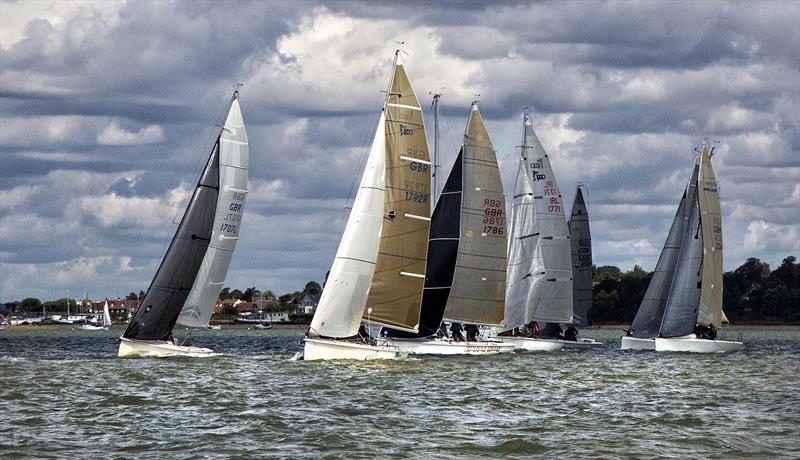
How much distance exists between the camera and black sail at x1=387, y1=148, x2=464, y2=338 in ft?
229

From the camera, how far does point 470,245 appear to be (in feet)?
242

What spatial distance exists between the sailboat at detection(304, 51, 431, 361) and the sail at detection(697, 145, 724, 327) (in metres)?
24.9

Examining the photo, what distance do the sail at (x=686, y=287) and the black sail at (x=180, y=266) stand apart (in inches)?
1226

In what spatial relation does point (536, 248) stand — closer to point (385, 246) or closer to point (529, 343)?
point (529, 343)

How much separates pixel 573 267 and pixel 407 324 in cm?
3419

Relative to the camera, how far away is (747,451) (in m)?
31.4

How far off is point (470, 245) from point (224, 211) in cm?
1494

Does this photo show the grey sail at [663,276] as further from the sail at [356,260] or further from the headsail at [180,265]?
the headsail at [180,265]

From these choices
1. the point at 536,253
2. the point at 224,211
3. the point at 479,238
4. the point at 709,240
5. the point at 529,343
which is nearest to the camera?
the point at 224,211

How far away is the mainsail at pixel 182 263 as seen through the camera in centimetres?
6350

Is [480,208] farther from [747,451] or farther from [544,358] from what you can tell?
[747,451]

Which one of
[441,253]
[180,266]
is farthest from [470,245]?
[180,266]

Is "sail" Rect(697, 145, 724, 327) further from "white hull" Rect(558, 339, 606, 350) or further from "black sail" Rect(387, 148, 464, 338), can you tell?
"black sail" Rect(387, 148, 464, 338)

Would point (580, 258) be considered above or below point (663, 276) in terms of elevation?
above
